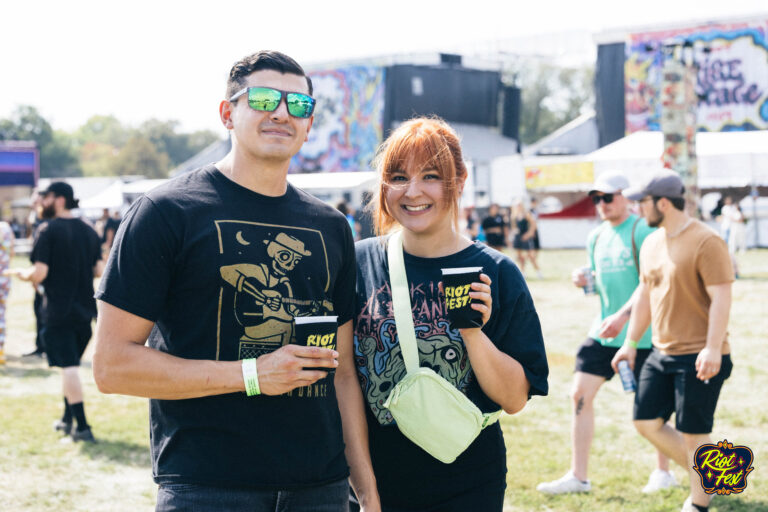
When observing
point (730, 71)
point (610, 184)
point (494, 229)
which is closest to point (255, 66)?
point (610, 184)

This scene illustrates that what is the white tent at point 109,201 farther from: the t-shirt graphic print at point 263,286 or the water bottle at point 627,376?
the t-shirt graphic print at point 263,286

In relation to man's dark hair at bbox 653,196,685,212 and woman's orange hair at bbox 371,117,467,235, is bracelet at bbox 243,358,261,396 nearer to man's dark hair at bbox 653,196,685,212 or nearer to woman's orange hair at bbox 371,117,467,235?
woman's orange hair at bbox 371,117,467,235

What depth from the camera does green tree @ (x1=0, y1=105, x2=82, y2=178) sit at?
97.9 meters

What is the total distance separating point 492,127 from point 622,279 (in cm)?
3173

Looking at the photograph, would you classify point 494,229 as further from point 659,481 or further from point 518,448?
point 659,481

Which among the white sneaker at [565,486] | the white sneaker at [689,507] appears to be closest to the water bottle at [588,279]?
the white sneaker at [565,486]

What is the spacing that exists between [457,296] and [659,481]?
3.91 m

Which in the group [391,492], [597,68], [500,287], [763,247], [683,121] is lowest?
[763,247]

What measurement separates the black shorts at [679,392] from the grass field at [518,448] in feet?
2.45

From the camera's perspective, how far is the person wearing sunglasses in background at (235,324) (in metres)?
2.20

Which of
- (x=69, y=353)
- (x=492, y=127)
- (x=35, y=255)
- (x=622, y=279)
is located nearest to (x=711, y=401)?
(x=622, y=279)

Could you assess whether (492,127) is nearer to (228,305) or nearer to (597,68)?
(597,68)

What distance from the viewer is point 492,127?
36.5 m

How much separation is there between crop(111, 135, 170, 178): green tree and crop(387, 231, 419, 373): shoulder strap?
Answer: 79959 mm
